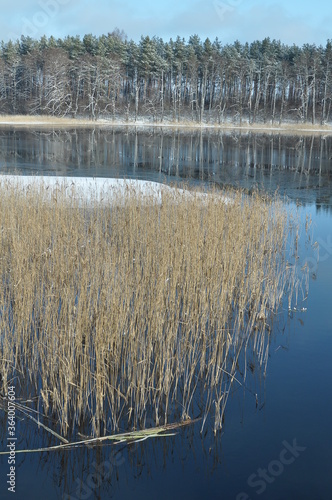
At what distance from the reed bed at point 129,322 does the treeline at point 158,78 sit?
3984 centimetres

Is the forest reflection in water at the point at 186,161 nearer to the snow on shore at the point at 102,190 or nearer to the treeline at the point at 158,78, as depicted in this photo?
the snow on shore at the point at 102,190

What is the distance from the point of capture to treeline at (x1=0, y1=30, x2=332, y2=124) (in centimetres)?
4841

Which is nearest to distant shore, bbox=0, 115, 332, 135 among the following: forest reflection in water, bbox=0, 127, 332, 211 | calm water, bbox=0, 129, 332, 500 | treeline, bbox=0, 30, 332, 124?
treeline, bbox=0, 30, 332, 124

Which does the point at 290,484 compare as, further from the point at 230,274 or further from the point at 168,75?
the point at 168,75

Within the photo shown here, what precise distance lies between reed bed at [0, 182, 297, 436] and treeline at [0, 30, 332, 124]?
39841 mm

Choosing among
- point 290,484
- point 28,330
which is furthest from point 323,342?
point 28,330

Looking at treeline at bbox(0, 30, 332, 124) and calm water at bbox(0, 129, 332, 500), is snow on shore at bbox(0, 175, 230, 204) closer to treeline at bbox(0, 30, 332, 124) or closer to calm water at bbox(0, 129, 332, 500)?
calm water at bbox(0, 129, 332, 500)

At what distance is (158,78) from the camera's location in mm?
54562

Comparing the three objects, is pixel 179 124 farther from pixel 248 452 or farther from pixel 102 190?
pixel 248 452

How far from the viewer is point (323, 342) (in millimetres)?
5367

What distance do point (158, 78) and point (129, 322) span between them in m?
52.5

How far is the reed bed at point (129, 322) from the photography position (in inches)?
151

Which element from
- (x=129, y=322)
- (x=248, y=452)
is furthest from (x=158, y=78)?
(x=248, y=452)

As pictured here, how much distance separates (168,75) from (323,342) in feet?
183
